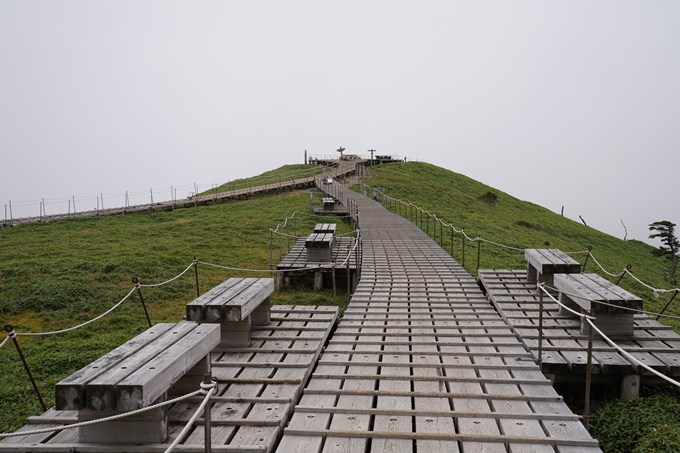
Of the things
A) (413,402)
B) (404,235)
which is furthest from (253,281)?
(404,235)

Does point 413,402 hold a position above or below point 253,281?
below

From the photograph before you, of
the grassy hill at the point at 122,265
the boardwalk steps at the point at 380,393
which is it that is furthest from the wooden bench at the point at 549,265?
the grassy hill at the point at 122,265

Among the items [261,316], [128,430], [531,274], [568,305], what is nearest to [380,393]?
[128,430]

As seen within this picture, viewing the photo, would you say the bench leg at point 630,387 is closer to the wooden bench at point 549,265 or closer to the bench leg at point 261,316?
the wooden bench at point 549,265

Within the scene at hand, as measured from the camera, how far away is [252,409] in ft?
13.6

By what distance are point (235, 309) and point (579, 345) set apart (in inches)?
184

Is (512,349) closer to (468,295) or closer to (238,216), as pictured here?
(468,295)

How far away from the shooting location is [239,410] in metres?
4.14

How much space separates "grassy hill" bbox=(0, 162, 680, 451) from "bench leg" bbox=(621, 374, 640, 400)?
670cm

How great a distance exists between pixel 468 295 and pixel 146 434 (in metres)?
6.62

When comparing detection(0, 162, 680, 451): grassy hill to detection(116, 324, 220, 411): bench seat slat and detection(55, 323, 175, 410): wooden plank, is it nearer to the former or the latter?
detection(55, 323, 175, 410): wooden plank

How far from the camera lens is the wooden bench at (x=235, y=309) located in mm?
5359

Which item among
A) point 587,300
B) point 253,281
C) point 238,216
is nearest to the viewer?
point 587,300

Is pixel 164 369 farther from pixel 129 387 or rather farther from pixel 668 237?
pixel 668 237
